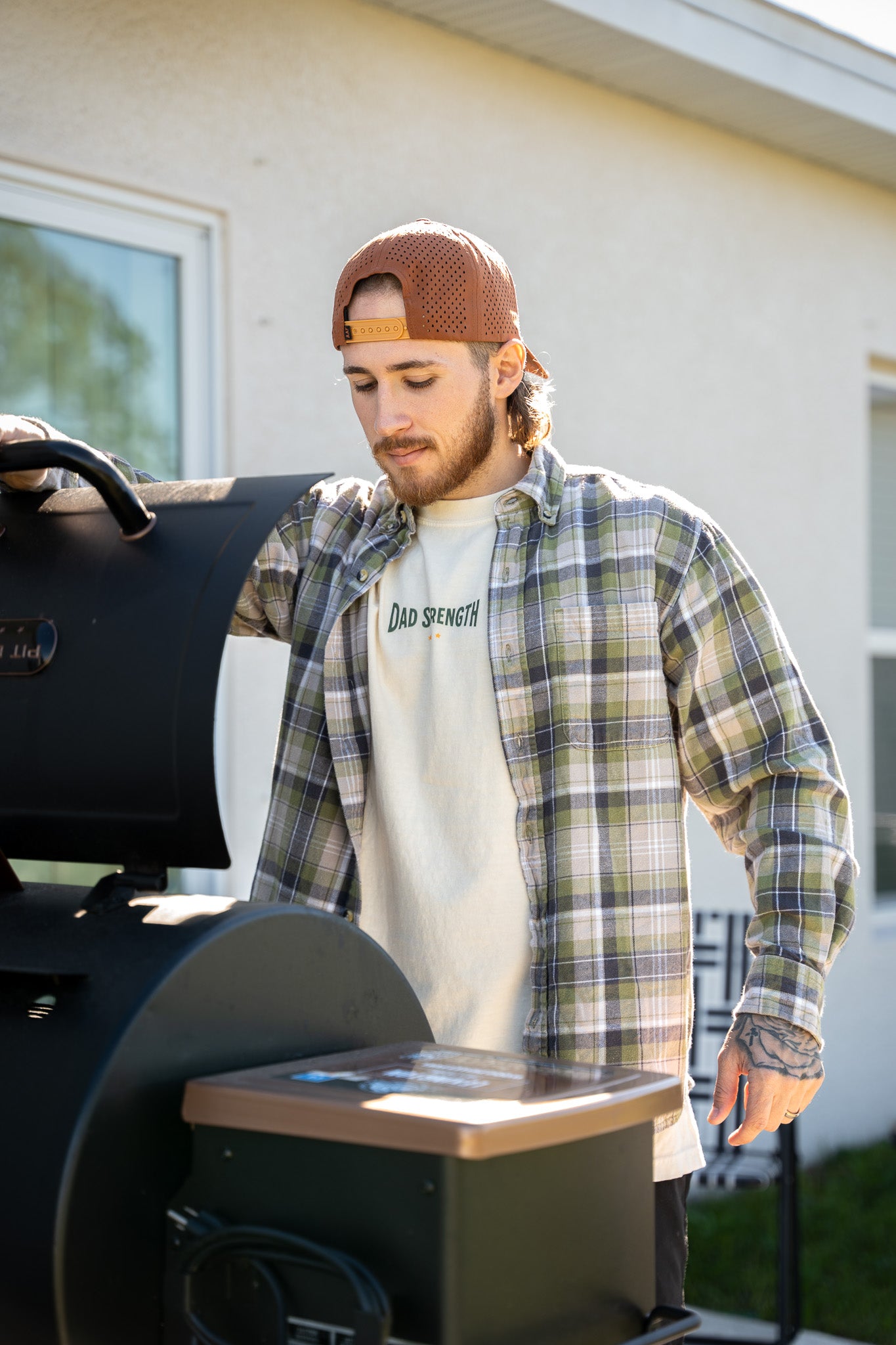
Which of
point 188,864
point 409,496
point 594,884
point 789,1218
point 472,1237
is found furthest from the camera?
point 789,1218

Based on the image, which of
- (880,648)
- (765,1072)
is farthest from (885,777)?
(765,1072)

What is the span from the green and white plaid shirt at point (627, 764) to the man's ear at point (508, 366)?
0.48 feet

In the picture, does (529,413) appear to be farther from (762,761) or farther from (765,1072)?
(765,1072)

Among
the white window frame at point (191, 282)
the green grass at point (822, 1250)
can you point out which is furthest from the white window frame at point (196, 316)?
the green grass at point (822, 1250)

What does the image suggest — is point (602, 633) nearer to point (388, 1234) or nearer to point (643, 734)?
point (643, 734)

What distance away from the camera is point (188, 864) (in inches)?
51.3

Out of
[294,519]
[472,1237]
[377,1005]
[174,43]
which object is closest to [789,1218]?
[294,519]

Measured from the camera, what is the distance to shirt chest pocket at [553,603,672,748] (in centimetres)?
203

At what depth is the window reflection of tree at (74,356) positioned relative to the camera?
3.21 meters

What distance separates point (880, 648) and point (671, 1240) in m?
4.05

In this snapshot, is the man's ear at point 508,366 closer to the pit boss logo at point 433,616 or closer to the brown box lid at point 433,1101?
the pit boss logo at point 433,616

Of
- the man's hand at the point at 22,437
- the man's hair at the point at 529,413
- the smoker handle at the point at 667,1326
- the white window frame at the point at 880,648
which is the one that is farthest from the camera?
the white window frame at the point at 880,648

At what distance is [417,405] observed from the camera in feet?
6.72

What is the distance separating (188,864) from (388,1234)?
0.39 meters
